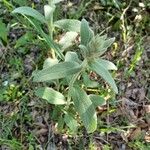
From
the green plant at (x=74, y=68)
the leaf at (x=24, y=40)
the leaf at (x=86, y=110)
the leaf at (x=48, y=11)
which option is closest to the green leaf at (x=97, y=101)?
the green plant at (x=74, y=68)

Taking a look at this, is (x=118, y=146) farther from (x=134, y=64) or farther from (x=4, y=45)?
(x=4, y=45)

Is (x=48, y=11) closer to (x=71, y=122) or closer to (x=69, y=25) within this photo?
(x=69, y=25)

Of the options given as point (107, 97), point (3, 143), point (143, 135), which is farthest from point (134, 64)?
point (3, 143)

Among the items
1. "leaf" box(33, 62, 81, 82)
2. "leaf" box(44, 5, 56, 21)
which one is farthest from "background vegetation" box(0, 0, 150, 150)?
"leaf" box(33, 62, 81, 82)

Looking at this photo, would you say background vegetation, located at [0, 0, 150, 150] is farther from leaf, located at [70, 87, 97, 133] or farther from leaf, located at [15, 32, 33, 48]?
leaf, located at [70, 87, 97, 133]

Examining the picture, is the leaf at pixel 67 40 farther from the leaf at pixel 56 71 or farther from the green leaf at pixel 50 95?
the leaf at pixel 56 71

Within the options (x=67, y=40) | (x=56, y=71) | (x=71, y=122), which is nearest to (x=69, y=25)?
(x=67, y=40)
